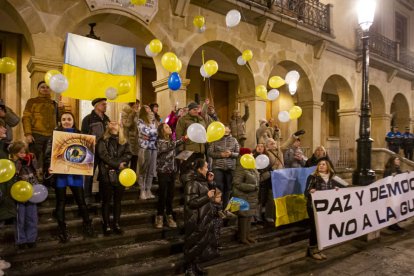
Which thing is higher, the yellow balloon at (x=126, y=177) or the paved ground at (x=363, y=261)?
the yellow balloon at (x=126, y=177)

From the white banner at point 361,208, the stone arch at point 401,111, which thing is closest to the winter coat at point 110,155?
the white banner at point 361,208

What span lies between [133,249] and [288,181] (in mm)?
3271

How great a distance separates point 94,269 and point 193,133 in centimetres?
230

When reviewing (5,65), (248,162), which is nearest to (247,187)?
(248,162)

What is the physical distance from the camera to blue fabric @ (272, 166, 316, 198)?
21.0 ft

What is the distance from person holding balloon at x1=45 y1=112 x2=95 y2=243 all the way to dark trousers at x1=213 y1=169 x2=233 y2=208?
2300 mm

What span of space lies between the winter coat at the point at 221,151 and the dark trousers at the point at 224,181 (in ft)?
0.34

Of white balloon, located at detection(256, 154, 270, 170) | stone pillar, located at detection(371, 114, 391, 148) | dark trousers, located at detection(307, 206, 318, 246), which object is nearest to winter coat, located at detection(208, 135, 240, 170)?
white balloon, located at detection(256, 154, 270, 170)

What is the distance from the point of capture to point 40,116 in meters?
5.50

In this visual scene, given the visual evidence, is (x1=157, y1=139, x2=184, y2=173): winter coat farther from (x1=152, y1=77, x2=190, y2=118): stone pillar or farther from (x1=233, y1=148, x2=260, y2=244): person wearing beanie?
(x1=152, y1=77, x2=190, y2=118): stone pillar

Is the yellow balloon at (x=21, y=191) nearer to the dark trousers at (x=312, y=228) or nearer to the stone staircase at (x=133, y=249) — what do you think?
the stone staircase at (x=133, y=249)

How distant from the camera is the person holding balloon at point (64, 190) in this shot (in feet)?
15.4

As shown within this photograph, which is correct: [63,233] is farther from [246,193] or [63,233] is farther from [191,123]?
[246,193]

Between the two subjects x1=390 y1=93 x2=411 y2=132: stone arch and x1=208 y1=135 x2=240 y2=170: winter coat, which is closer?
x1=208 y1=135 x2=240 y2=170: winter coat
